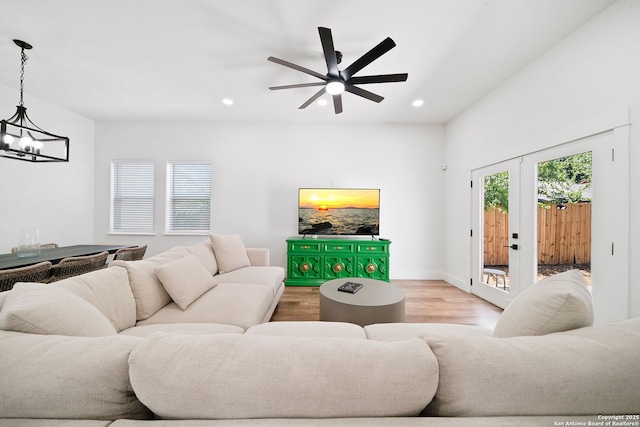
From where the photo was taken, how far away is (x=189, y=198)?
4.18m

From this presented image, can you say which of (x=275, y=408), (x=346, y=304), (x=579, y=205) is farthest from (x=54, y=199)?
(x=579, y=205)

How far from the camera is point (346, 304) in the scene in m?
1.78

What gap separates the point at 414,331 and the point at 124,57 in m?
3.82

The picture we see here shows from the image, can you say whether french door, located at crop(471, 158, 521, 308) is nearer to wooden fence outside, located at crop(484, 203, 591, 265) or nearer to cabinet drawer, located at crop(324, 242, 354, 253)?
wooden fence outside, located at crop(484, 203, 591, 265)

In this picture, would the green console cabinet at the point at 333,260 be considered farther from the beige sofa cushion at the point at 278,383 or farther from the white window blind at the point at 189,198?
the beige sofa cushion at the point at 278,383

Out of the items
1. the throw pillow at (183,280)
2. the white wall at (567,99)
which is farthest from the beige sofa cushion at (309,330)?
the white wall at (567,99)

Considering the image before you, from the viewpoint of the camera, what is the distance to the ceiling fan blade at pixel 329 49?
1646mm

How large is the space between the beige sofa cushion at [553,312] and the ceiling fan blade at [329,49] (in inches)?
77.6

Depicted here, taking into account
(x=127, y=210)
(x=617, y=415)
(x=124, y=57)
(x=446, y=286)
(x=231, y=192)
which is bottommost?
(x=446, y=286)

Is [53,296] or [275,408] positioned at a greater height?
[53,296]

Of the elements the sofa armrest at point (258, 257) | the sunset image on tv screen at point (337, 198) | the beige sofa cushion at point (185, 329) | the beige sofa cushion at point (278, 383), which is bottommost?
the beige sofa cushion at point (185, 329)

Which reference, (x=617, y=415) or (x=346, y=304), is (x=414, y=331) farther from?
(x=617, y=415)

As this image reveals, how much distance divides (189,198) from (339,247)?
2.93 metres

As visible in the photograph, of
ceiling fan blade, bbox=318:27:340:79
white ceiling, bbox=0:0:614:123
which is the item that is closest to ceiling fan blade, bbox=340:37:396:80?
ceiling fan blade, bbox=318:27:340:79
